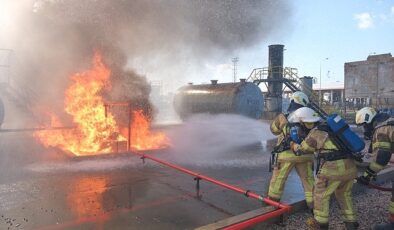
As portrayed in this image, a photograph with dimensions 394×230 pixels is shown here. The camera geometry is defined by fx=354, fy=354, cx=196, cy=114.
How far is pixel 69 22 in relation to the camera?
10.7 m

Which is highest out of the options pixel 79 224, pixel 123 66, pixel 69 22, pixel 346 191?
pixel 69 22

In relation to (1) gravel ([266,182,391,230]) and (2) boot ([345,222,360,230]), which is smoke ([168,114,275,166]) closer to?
(1) gravel ([266,182,391,230])

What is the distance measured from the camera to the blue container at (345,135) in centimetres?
419

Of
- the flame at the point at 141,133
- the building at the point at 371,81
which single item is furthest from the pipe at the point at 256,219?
the building at the point at 371,81

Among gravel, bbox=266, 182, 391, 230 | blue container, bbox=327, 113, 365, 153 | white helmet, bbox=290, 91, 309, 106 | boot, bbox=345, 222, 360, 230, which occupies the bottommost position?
gravel, bbox=266, 182, 391, 230

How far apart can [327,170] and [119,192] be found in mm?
3594

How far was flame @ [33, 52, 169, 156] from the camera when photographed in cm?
992

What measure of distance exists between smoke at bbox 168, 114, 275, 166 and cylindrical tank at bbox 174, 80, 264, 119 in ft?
1.20

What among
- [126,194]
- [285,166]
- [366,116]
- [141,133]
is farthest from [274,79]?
[366,116]

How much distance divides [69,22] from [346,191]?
9254 mm

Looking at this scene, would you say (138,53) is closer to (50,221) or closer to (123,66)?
(123,66)

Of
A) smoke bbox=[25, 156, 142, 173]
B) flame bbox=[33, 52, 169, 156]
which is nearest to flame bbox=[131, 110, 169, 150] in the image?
flame bbox=[33, 52, 169, 156]

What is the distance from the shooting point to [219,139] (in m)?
14.4

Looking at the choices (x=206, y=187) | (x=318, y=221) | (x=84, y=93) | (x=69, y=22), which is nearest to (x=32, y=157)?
(x=84, y=93)
